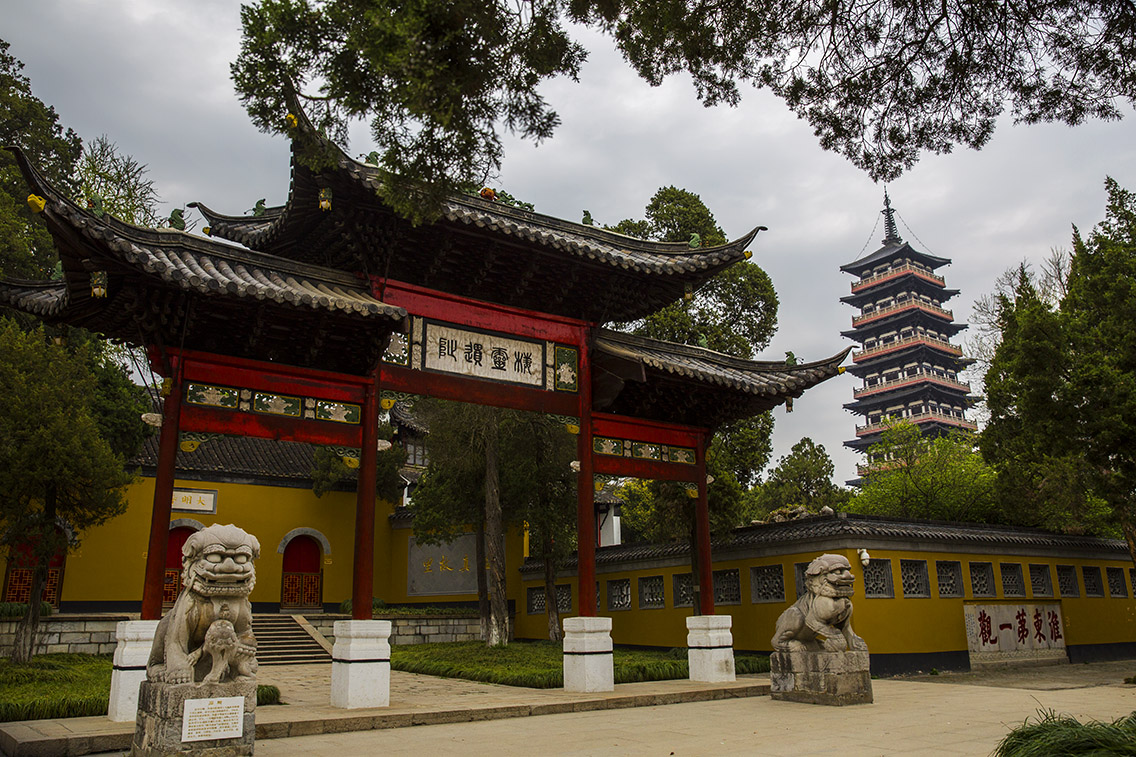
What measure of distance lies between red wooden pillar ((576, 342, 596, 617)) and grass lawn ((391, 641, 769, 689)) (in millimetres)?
1184

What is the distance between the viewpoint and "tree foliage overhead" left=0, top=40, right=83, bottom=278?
1586 cm

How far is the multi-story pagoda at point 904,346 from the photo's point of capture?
1818 inches

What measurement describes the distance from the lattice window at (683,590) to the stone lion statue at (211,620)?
10.2m

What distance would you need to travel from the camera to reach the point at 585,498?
32.0 feet

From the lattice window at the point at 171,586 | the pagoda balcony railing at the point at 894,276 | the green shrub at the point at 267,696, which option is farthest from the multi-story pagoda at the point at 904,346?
the green shrub at the point at 267,696

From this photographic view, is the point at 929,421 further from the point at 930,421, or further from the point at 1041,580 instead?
the point at 1041,580

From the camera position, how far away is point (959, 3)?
19.5 ft

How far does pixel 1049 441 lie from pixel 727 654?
212 inches

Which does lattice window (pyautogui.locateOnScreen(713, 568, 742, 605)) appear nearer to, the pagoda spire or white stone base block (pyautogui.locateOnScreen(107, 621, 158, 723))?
white stone base block (pyautogui.locateOnScreen(107, 621, 158, 723))

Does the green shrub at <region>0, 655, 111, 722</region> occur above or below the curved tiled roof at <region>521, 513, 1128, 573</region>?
below

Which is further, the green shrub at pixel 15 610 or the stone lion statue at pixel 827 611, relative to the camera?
the green shrub at pixel 15 610

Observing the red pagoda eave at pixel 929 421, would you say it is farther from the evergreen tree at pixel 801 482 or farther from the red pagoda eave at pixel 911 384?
the evergreen tree at pixel 801 482

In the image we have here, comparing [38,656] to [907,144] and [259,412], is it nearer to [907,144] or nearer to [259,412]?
[259,412]

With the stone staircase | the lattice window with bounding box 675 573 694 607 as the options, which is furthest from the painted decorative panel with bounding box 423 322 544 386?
the stone staircase
